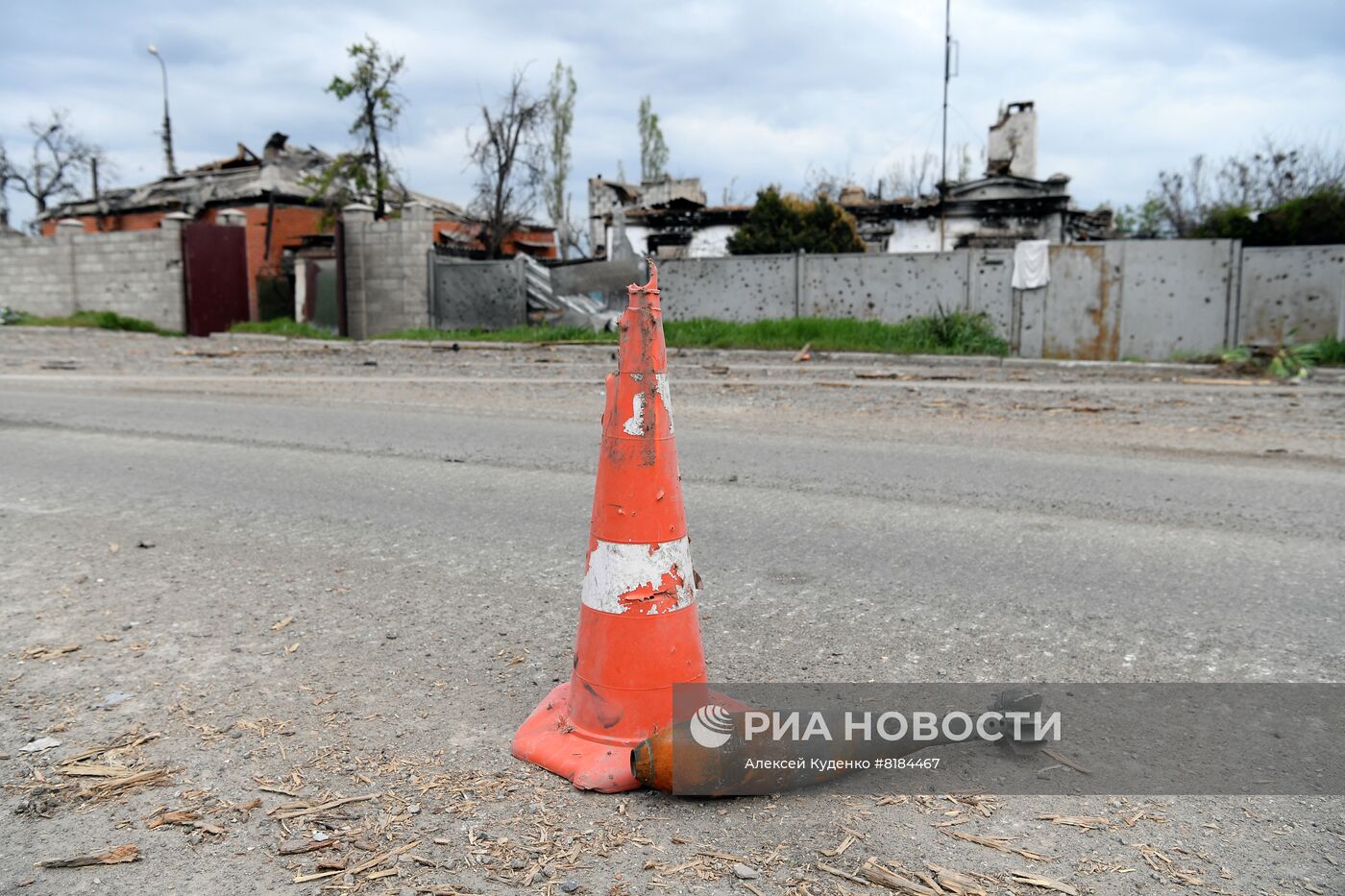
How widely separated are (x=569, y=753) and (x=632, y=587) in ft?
1.65

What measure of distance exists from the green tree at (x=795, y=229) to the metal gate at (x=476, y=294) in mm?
8554

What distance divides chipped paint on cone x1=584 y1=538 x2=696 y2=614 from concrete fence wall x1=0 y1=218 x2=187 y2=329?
26898 millimetres

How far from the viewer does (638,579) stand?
289 cm

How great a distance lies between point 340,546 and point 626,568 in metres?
2.65

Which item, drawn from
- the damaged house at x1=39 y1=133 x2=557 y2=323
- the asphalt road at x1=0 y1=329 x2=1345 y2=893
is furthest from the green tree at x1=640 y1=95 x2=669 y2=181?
the asphalt road at x1=0 y1=329 x2=1345 y2=893

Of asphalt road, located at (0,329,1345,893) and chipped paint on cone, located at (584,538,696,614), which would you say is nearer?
asphalt road, located at (0,329,1345,893)

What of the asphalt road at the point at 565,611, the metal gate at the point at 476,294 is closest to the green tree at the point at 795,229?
the metal gate at the point at 476,294

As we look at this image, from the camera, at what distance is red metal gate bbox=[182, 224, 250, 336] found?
26188 millimetres

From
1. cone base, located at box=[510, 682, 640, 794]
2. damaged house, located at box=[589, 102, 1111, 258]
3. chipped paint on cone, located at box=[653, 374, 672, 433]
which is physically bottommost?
cone base, located at box=[510, 682, 640, 794]

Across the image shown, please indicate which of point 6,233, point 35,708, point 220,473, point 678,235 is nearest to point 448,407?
point 220,473

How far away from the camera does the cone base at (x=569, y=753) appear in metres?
2.73

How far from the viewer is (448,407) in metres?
10.9

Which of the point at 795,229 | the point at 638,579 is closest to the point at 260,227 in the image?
the point at 795,229

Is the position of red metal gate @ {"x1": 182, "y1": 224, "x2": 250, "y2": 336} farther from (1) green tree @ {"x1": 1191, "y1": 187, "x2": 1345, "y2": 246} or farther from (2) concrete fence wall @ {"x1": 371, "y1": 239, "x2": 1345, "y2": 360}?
(1) green tree @ {"x1": 1191, "y1": 187, "x2": 1345, "y2": 246}
